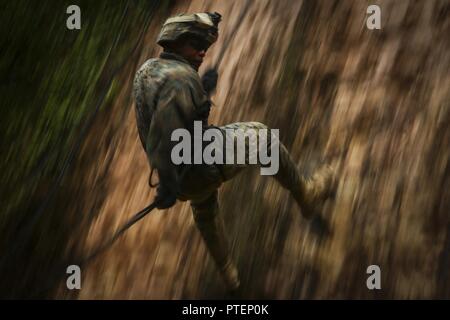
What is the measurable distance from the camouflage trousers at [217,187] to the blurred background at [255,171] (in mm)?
236

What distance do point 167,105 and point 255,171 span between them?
1.12 m

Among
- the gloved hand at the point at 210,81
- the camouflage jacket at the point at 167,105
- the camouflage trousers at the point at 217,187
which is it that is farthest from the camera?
the gloved hand at the point at 210,81

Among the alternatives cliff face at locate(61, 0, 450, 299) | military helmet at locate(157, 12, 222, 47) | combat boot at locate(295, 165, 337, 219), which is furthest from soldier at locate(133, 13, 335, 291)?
cliff face at locate(61, 0, 450, 299)

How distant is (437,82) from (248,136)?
109 centimetres

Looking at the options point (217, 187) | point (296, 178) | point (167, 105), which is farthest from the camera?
point (296, 178)

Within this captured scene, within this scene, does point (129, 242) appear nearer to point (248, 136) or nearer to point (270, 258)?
point (270, 258)

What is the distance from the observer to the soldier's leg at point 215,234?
2867mm

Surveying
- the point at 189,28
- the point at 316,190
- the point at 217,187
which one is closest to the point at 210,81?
the point at 189,28

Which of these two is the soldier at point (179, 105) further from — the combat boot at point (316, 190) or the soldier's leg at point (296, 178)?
the combat boot at point (316, 190)

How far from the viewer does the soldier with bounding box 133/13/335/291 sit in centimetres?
239

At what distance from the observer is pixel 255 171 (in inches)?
132

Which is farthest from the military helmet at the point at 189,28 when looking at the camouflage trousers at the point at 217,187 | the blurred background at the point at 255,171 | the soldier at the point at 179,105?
the blurred background at the point at 255,171

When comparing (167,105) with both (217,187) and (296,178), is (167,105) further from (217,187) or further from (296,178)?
(296,178)

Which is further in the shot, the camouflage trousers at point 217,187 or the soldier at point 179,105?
the camouflage trousers at point 217,187
